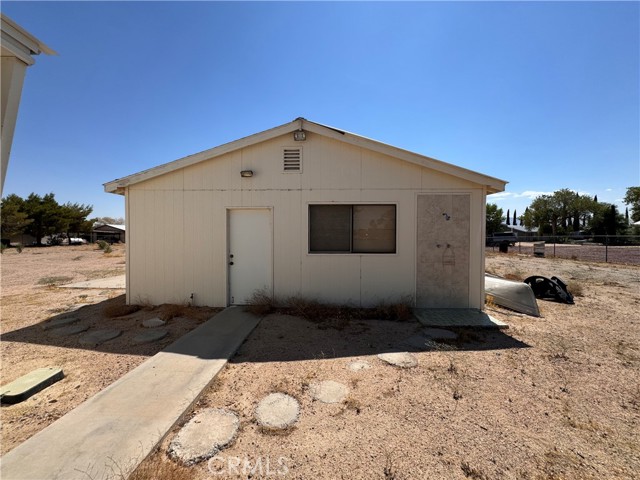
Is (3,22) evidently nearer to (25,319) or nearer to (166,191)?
(166,191)

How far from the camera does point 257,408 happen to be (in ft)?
9.23

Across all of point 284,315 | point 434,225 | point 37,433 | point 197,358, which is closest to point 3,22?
point 37,433

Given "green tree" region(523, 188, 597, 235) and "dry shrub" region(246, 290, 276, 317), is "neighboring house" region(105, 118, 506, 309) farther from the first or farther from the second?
"green tree" region(523, 188, 597, 235)

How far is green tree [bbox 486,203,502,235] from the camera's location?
57375 mm

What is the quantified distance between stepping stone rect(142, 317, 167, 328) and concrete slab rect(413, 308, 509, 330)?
195 inches

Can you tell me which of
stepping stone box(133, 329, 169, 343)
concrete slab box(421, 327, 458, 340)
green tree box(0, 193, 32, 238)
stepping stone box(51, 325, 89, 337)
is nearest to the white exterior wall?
concrete slab box(421, 327, 458, 340)

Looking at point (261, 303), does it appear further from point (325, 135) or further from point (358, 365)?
point (325, 135)

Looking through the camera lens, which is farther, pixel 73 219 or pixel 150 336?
pixel 73 219

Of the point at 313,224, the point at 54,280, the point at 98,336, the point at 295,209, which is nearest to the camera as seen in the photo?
the point at 98,336

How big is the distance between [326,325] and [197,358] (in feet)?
7.47

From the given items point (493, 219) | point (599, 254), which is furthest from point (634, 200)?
point (599, 254)

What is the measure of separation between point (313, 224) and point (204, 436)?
4.50 metres

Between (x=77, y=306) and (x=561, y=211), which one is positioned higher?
(x=561, y=211)

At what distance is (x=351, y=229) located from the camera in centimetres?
627
